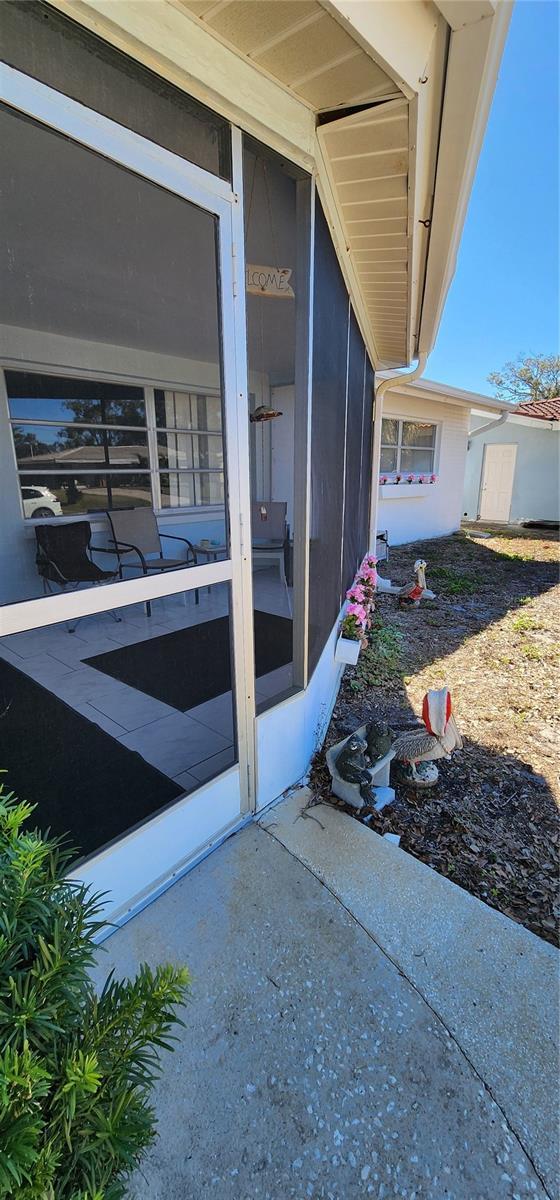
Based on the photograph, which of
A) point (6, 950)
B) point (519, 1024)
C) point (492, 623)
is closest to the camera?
point (6, 950)

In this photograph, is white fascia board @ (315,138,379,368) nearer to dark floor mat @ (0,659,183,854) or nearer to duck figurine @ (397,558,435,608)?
duck figurine @ (397,558,435,608)

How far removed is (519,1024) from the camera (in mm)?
1319

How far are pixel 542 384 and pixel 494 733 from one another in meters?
24.5

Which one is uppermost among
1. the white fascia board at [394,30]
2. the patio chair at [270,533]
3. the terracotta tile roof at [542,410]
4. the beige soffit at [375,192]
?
the terracotta tile roof at [542,410]

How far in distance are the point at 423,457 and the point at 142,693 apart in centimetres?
833

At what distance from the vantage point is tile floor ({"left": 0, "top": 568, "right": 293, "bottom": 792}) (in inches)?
88.6

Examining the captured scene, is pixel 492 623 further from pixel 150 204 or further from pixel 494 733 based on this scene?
pixel 150 204

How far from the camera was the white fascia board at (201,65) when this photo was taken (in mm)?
1055

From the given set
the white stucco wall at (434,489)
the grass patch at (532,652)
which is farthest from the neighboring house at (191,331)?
the white stucco wall at (434,489)

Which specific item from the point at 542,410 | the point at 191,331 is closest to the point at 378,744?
the point at 191,331

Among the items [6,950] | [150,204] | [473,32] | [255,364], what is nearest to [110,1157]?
[6,950]

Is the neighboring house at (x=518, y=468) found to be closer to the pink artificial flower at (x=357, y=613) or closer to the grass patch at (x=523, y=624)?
the grass patch at (x=523, y=624)

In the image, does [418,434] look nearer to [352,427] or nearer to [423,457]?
[423,457]

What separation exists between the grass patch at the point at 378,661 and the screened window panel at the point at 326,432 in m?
0.66
